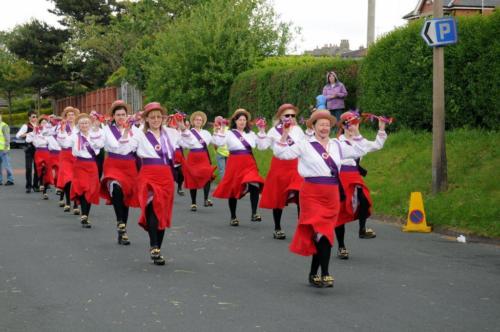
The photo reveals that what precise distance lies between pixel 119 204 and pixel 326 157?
3861 mm

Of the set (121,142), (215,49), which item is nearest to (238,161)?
(121,142)

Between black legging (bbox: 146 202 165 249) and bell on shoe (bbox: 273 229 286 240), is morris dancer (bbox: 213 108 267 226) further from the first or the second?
black legging (bbox: 146 202 165 249)

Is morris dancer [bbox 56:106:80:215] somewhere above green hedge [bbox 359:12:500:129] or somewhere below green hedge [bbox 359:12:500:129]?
below

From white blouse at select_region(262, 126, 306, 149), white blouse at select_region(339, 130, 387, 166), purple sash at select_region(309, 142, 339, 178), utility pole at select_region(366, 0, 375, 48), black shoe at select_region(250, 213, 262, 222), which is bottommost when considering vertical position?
black shoe at select_region(250, 213, 262, 222)

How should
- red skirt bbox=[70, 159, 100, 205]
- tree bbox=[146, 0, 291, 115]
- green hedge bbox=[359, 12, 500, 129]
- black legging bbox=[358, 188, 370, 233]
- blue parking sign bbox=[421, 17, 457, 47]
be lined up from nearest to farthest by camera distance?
black legging bbox=[358, 188, 370, 233]
red skirt bbox=[70, 159, 100, 205]
blue parking sign bbox=[421, 17, 457, 47]
green hedge bbox=[359, 12, 500, 129]
tree bbox=[146, 0, 291, 115]

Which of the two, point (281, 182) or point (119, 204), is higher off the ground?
point (281, 182)

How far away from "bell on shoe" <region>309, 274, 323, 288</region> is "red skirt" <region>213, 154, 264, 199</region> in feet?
16.6

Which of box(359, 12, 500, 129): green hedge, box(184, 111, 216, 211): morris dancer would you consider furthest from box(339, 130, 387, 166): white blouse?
box(359, 12, 500, 129): green hedge

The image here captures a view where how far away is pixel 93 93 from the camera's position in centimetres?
6662

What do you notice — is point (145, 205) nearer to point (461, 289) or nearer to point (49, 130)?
point (461, 289)

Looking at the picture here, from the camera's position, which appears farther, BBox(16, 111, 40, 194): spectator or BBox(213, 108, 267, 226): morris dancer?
BBox(16, 111, 40, 194): spectator

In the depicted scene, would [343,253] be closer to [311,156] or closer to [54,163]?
[311,156]

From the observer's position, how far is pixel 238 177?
13.7 metres

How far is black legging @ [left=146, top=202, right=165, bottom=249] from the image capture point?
996cm
